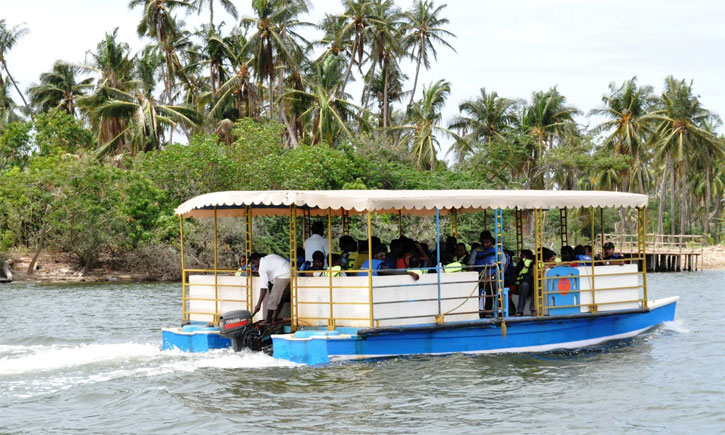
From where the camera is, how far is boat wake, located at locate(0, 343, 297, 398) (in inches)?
458

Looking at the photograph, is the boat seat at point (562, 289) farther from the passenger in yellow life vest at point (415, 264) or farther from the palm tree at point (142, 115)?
the palm tree at point (142, 115)

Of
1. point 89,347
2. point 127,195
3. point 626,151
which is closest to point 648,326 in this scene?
point 89,347

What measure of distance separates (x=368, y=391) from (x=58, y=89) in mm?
42972

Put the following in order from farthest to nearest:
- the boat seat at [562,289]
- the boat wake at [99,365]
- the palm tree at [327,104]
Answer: the palm tree at [327,104]
the boat seat at [562,289]
the boat wake at [99,365]

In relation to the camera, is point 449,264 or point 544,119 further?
point 544,119

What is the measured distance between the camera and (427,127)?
1940 inches

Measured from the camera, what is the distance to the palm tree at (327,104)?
1662 inches

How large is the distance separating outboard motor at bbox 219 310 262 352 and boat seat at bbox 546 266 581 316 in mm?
4366

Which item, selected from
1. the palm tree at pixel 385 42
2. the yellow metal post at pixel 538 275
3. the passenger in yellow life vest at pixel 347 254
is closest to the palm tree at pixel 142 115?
the palm tree at pixel 385 42

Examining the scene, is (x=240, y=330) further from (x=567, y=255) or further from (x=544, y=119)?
(x=544, y=119)

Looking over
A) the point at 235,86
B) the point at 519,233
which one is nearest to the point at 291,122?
the point at 235,86

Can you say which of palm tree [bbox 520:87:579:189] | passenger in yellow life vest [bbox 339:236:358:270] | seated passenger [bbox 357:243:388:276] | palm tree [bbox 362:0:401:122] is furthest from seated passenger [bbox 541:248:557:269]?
palm tree [bbox 520:87:579:189]

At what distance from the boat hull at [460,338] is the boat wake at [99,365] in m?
0.40

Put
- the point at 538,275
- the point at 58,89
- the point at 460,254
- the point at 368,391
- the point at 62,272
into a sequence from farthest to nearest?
the point at 58,89
the point at 62,272
the point at 460,254
the point at 538,275
the point at 368,391
